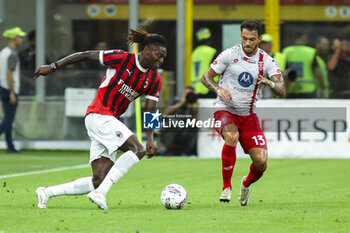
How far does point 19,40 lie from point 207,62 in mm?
3531

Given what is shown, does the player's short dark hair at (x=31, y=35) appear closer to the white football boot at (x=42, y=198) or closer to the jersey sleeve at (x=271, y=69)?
→ the jersey sleeve at (x=271, y=69)

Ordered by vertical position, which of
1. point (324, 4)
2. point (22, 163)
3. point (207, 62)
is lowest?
point (22, 163)

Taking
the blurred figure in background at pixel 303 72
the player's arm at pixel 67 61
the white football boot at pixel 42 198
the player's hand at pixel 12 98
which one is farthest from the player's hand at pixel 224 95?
the player's hand at pixel 12 98

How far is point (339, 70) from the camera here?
57.6 ft

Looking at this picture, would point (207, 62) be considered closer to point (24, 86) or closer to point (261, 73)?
point (24, 86)

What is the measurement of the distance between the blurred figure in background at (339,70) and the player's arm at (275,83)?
333 inches

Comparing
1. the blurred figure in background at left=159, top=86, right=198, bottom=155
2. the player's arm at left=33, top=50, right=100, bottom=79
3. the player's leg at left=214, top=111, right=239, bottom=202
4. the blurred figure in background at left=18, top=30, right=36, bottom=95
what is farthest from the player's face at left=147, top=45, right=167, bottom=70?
the blurred figure in background at left=18, top=30, right=36, bottom=95

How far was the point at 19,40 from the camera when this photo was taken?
16.6 metres

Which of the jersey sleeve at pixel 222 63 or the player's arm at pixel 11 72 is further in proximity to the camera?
the player's arm at pixel 11 72

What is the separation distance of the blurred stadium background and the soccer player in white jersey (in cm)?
805

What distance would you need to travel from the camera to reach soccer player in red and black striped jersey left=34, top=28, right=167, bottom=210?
845 centimetres

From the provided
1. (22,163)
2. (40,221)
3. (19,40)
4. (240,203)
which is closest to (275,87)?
(240,203)

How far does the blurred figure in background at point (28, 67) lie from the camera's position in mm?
17875

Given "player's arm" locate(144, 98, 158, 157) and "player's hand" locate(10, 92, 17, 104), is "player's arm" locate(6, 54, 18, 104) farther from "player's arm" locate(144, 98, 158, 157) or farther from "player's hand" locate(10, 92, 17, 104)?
"player's arm" locate(144, 98, 158, 157)
